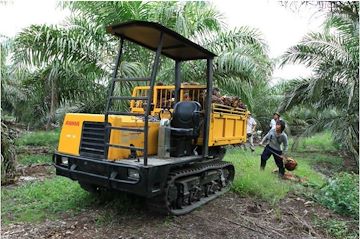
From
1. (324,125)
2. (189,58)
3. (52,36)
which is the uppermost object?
(52,36)

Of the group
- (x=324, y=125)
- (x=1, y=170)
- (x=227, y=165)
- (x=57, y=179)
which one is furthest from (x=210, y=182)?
(x=324, y=125)

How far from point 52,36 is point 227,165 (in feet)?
19.1

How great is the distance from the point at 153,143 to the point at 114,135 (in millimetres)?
843

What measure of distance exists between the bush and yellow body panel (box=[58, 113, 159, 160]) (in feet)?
11.3

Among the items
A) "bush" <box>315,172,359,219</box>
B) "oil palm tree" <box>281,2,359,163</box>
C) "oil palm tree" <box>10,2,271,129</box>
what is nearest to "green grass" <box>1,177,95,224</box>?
"oil palm tree" <box>10,2,271,129</box>

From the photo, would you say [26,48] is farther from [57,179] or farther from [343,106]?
[343,106]

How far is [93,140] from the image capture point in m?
5.30

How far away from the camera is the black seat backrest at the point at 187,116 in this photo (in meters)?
5.96

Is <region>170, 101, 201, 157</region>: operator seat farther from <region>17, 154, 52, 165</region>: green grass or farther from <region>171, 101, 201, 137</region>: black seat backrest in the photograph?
<region>17, 154, 52, 165</region>: green grass

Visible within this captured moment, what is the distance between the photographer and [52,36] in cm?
979

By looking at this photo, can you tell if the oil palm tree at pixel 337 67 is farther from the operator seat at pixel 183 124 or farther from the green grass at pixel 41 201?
the green grass at pixel 41 201

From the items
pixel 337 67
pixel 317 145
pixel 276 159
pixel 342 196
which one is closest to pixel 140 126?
pixel 342 196

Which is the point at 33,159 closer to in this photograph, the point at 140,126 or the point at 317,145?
the point at 140,126

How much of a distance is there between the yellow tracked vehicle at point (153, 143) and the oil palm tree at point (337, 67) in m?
4.58
